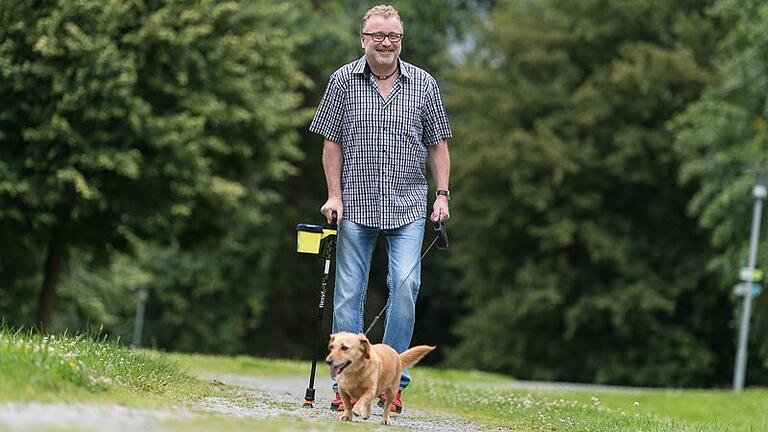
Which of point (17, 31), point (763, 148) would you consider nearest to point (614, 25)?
point (763, 148)

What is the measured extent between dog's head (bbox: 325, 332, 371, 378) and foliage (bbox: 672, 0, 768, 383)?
56.3 ft

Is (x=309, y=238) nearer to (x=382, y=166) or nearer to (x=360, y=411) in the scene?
(x=382, y=166)

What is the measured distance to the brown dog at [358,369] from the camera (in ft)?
23.7

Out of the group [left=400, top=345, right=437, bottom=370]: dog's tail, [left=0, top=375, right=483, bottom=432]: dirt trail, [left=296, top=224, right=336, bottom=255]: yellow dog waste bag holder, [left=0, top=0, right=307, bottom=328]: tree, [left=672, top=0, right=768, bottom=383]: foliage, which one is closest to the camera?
[left=0, top=375, right=483, bottom=432]: dirt trail

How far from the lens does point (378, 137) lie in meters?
8.62

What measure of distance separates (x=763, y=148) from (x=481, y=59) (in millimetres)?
12026

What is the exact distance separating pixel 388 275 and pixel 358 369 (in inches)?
51.2

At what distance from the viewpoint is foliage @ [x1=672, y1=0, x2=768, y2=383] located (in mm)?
23938

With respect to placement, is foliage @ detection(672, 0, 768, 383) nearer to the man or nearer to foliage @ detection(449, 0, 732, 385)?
foliage @ detection(449, 0, 732, 385)

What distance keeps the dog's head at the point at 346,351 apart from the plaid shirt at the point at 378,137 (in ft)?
4.68

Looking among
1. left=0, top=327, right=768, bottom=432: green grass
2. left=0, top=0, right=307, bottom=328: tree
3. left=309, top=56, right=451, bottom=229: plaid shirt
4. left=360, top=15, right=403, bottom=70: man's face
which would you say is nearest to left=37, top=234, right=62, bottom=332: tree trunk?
left=0, top=0, right=307, bottom=328: tree

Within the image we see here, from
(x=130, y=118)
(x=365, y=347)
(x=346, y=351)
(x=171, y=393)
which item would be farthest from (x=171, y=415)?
(x=130, y=118)

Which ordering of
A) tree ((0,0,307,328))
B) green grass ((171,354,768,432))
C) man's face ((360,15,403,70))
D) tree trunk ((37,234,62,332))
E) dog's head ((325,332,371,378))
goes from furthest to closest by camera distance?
tree trunk ((37,234,62,332)) < tree ((0,0,307,328)) < green grass ((171,354,768,432)) < man's face ((360,15,403,70)) < dog's head ((325,332,371,378))

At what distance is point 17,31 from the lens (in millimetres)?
19156
